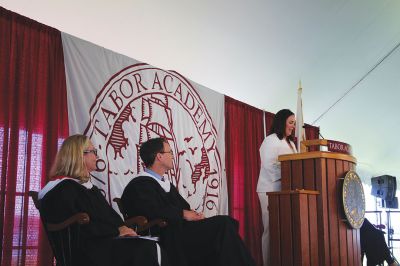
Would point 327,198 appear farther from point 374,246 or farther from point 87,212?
point 87,212

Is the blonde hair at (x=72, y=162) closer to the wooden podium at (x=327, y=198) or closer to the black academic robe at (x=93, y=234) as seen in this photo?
the black academic robe at (x=93, y=234)

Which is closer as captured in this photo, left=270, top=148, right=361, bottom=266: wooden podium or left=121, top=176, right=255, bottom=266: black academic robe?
left=121, top=176, right=255, bottom=266: black academic robe

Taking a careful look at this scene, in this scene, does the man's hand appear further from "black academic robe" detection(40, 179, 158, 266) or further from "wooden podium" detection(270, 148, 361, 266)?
"wooden podium" detection(270, 148, 361, 266)

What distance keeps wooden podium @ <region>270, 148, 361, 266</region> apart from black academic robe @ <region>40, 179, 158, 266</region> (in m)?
1.35

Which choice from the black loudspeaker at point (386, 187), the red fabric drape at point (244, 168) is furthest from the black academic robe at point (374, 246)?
the black loudspeaker at point (386, 187)

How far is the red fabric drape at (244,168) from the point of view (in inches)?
192

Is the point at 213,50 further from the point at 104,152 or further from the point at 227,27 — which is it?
the point at 104,152

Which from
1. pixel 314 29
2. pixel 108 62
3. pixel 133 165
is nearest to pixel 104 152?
pixel 133 165

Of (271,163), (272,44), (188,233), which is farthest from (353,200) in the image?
(272,44)

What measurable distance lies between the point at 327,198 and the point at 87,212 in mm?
1746

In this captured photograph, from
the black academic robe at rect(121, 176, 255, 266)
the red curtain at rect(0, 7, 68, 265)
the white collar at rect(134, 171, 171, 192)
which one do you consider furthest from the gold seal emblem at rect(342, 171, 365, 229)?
the red curtain at rect(0, 7, 68, 265)

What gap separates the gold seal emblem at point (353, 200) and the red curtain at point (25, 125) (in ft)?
6.68

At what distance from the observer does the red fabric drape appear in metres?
4.88

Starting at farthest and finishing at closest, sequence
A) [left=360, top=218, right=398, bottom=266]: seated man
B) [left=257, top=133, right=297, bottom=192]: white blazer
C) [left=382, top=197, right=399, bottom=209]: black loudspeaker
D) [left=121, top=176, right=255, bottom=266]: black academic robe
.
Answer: [left=382, top=197, right=399, bottom=209]: black loudspeaker
[left=360, top=218, right=398, bottom=266]: seated man
[left=257, top=133, right=297, bottom=192]: white blazer
[left=121, top=176, right=255, bottom=266]: black academic robe
